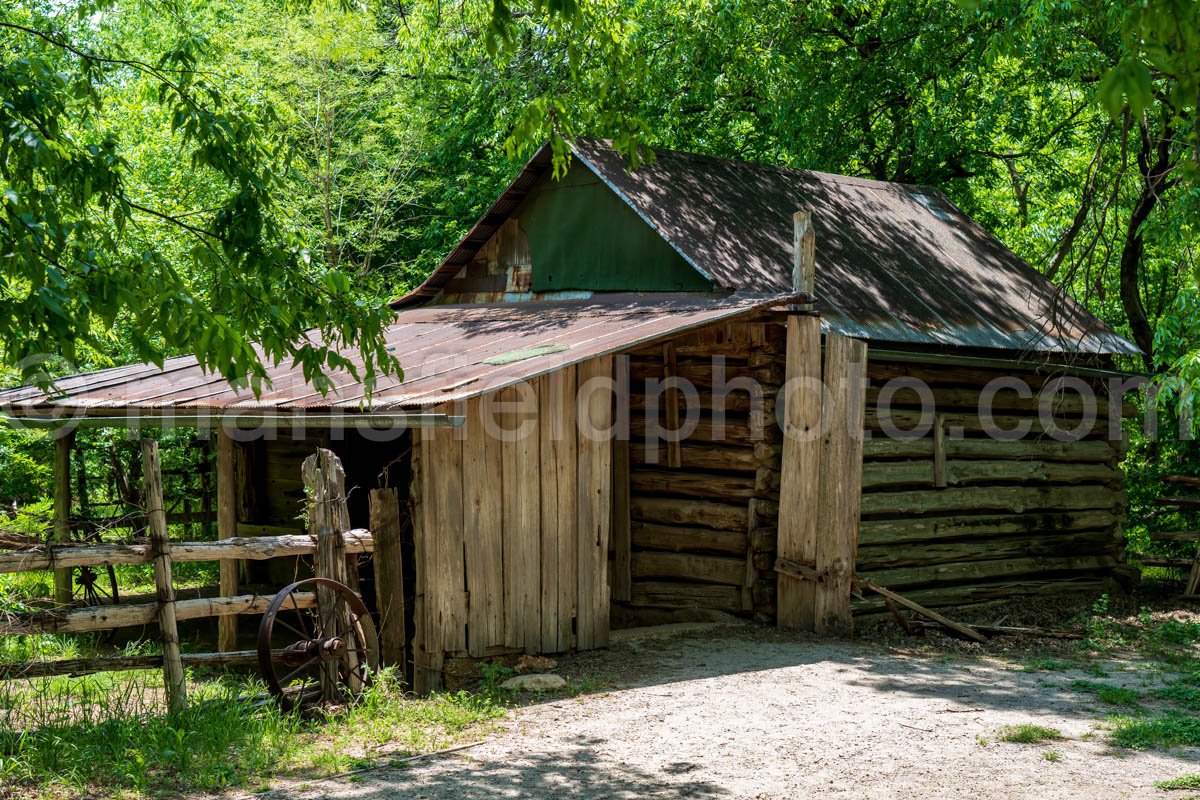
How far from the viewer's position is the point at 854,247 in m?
12.7

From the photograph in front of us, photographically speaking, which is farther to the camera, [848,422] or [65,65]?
[848,422]

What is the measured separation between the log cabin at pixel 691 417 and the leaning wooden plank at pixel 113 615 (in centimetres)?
134

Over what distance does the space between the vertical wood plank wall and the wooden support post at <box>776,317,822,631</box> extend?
1.75 meters

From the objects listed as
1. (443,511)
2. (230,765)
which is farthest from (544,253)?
(230,765)

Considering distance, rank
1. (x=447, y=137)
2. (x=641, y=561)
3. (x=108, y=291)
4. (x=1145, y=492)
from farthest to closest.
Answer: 1. (x=447, y=137)
2. (x=1145, y=492)
3. (x=641, y=561)
4. (x=108, y=291)

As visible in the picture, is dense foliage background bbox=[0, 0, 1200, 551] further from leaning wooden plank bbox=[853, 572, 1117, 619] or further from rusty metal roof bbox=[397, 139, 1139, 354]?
leaning wooden plank bbox=[853, 572, 1117, 619]

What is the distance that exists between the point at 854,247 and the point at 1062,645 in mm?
4694

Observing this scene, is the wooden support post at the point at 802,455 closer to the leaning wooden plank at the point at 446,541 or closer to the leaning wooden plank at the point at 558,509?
the leaning wooden plank at the point at 558,509

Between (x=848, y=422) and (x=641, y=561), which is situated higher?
(x=848, y=422)

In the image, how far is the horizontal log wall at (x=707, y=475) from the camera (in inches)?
414

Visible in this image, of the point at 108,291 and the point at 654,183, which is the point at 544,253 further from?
the point at 108,291

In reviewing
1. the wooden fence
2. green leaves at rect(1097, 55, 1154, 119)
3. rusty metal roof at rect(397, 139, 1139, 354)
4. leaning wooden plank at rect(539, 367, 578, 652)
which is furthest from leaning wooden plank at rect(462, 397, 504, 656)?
green leaves at rect(1097, 55, 1154, 119)

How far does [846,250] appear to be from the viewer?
12.5m

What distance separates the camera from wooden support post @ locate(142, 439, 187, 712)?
6.78 m
